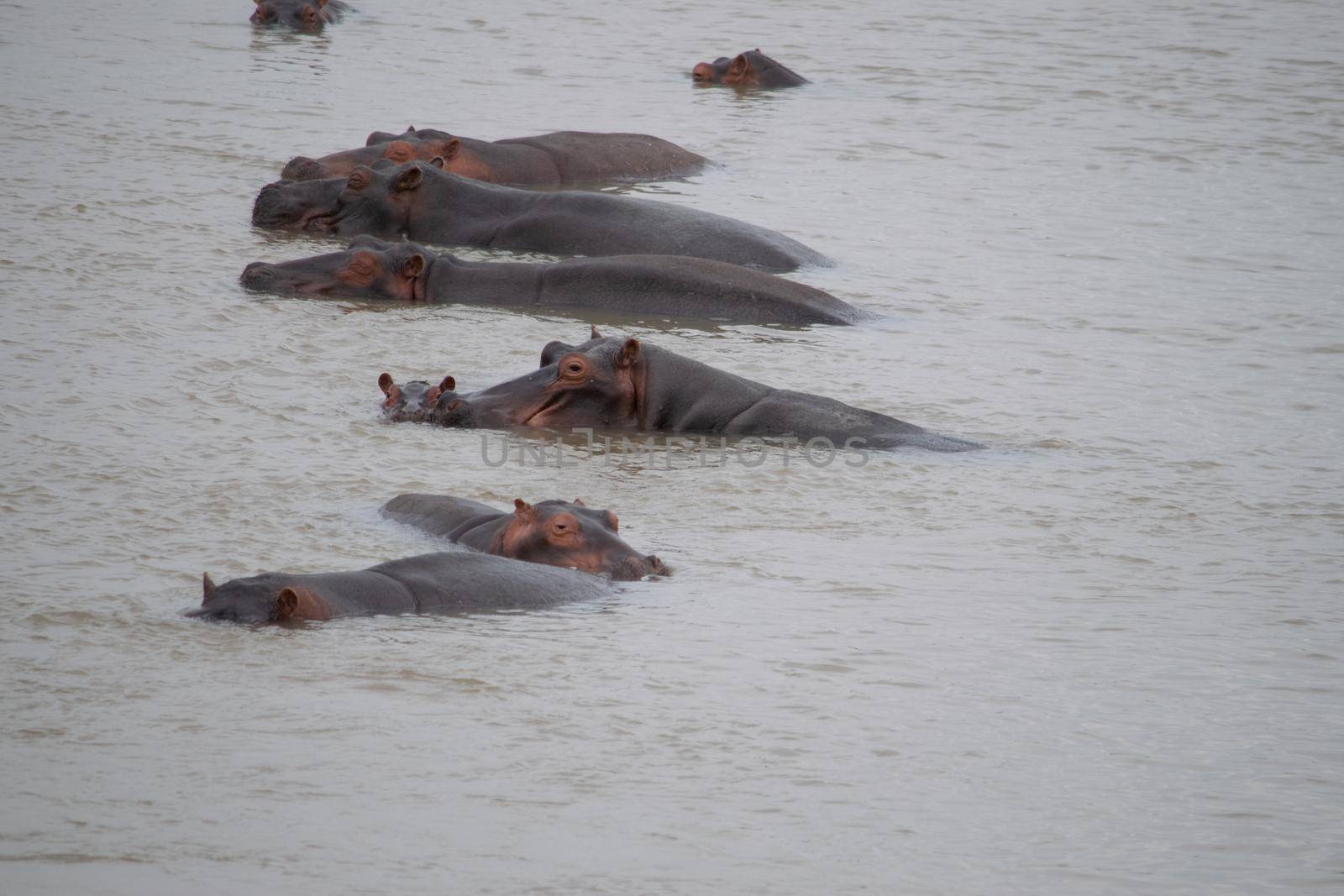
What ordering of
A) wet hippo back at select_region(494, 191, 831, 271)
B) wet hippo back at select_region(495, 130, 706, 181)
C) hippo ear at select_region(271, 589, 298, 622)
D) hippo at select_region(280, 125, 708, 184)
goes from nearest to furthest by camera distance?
hippo ear at select_region(271, 589, 298, 622) → wet hippo back at select_region(494, 191, 831, 271) → hippo at select_region(280, 125, 708, 184) → wet hippo back at select_region(495, 130, 706, 181)

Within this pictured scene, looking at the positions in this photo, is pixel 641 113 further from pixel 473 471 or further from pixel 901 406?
pixel 473 471

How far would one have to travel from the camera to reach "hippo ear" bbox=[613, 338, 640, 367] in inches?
343

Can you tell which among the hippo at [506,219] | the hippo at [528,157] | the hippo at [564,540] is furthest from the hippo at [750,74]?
the hippo at [564,540]

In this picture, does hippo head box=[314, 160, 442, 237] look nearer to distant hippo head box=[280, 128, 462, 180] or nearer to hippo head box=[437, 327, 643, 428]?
distant hippo head box=[280, 128, 462, 180]

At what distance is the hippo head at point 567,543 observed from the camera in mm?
6406

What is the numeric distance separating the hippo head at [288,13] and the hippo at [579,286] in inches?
450

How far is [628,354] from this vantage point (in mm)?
8758

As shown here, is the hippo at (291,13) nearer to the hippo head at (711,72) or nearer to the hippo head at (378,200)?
the hippo head at (711,72)

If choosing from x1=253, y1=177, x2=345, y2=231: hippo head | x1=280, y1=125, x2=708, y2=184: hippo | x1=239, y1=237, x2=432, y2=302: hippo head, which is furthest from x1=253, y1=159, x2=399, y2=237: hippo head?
x1=239, y1=237, x2=432, y2=302: hippo head

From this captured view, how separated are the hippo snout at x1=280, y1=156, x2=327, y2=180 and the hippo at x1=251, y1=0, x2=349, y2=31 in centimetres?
910

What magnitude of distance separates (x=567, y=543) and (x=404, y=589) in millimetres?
703

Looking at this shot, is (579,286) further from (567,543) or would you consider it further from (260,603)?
(260,603)

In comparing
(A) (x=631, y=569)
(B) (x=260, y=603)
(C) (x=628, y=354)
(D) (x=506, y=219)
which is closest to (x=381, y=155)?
(D) (x=506, y=219)

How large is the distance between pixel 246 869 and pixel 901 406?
5.66 meters
